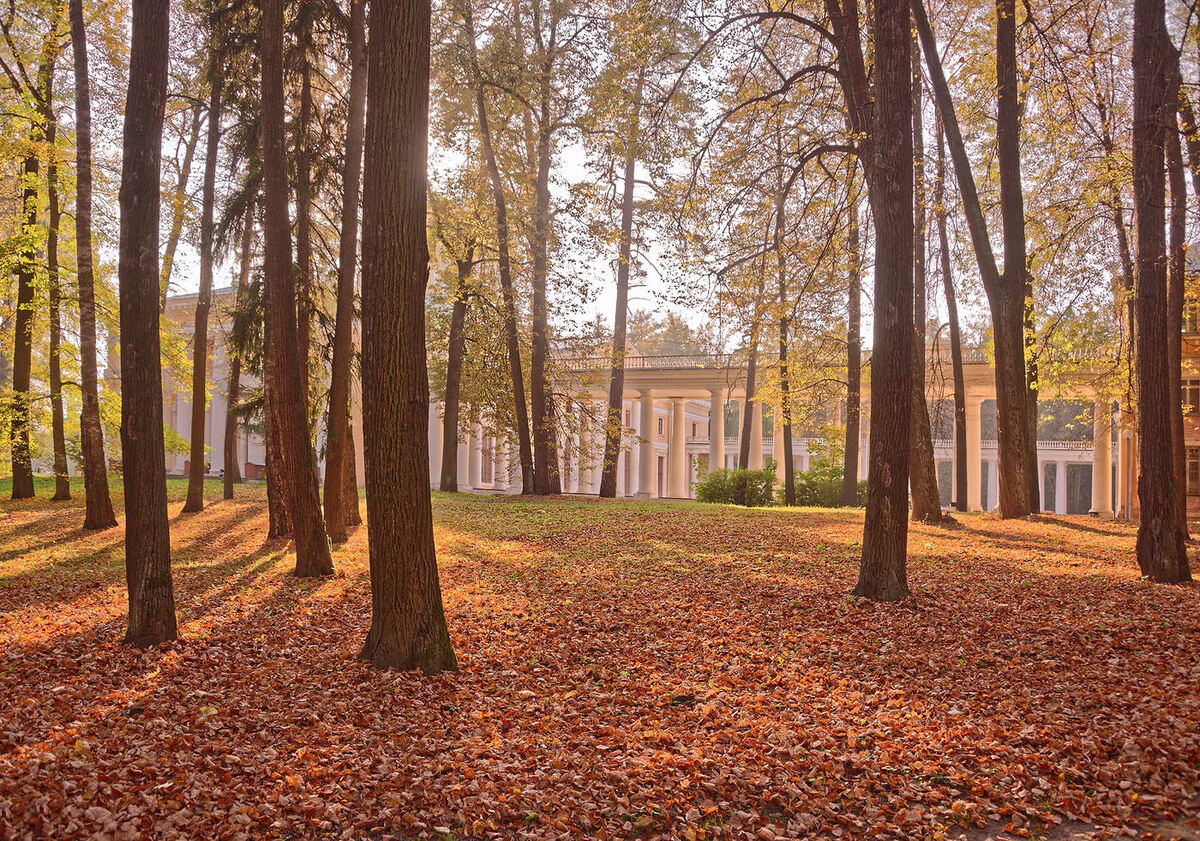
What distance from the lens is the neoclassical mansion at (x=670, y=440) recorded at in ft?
75.5

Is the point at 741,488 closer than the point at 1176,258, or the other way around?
the point at 1176,258

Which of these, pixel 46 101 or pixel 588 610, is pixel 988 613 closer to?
pixel 588 610

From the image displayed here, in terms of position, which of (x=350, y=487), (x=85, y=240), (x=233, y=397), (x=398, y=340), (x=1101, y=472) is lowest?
(x=1101, y=472)

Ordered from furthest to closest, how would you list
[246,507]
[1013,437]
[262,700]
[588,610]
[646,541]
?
[246,507]
[1013,437]
[646,541]
[588,610]
[262,700]

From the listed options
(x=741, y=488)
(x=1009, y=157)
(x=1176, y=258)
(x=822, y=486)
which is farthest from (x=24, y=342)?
(x=1176, y=258)

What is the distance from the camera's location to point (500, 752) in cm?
453

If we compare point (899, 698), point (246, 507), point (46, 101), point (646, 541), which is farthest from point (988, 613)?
point (46, 101)

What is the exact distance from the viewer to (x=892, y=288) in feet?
25.2

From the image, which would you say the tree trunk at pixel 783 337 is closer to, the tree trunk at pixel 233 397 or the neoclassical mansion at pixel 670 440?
the neoclassical mansion at pixel 670 440

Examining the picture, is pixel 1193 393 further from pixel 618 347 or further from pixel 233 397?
pixel 233 397

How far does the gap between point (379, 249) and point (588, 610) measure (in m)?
4.18

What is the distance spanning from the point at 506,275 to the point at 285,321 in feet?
37.0

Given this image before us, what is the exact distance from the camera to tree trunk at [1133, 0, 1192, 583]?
8047mm

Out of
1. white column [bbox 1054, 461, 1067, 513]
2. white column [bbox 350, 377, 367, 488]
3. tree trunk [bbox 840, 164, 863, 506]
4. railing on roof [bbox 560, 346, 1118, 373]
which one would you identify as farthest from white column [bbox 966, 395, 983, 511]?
white column [bbox 350, 377, 367, 488]
